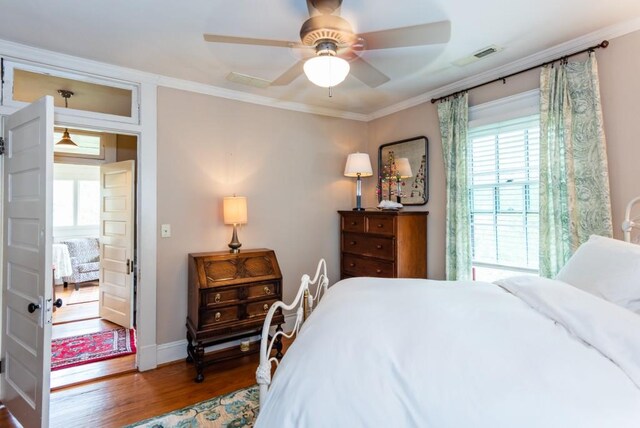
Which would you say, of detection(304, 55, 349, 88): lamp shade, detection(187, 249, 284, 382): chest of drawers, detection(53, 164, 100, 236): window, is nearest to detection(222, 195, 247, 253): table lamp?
detection(187, 249, 284, 382): chest of drawers

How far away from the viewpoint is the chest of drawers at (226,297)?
2760mm

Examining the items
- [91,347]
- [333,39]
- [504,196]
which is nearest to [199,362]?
[91,347]

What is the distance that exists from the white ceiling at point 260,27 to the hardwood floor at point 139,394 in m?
2.59

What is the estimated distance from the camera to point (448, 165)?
3.10 m

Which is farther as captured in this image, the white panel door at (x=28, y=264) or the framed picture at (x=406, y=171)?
the framed picture at (x=406, y=171)

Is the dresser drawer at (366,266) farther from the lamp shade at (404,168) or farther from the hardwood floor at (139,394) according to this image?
the hardwood floor at (139,394)

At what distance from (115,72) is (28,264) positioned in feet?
5.40

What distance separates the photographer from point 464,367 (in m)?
0.99

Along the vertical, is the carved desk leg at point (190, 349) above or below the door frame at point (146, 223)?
below

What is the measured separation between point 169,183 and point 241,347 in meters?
1.69

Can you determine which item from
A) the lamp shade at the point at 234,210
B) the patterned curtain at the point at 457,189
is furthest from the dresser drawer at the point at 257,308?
the patterned curtain at the point at 457,189

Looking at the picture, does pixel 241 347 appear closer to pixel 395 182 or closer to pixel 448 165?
pixel 395 182

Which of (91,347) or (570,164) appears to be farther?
(91,347)

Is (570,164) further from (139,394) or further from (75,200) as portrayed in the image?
(75,200)
